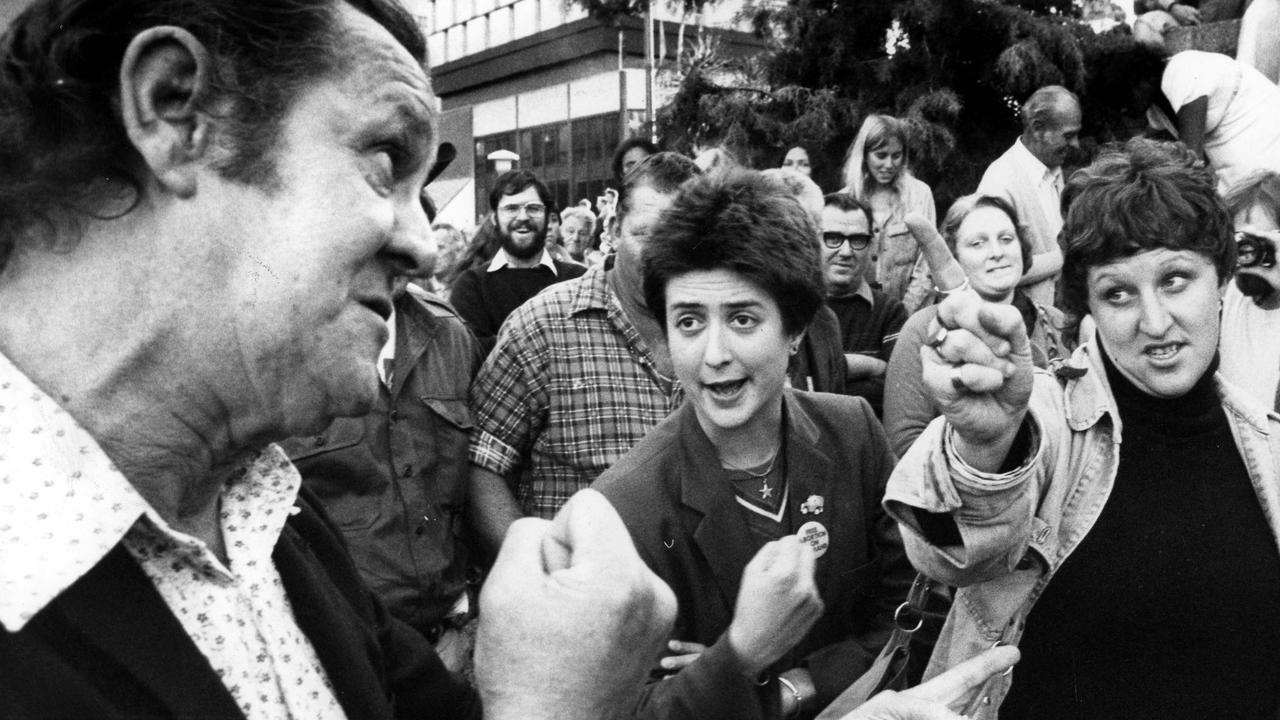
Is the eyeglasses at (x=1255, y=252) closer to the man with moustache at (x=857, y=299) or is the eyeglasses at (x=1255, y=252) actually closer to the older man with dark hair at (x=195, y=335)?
the man with moustache at (x=857, y=299)

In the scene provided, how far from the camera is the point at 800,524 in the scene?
9.34 feet

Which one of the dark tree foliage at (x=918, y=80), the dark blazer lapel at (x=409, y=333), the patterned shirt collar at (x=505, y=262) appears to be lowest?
the dark blazer lapel at (x=409, y=333)

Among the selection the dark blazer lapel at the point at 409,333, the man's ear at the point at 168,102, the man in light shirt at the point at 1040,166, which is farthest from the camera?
the man in light shirt at the point at 1040,166

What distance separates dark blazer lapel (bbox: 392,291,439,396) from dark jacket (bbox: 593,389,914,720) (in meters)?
0.94

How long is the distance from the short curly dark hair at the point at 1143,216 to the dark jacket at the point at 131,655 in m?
1.94

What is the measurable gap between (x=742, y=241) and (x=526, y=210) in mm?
3708

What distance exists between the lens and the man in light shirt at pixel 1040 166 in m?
5.76

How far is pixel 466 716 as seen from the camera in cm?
161

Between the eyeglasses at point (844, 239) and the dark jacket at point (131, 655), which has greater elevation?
the eyeglasses at point (844, 239)

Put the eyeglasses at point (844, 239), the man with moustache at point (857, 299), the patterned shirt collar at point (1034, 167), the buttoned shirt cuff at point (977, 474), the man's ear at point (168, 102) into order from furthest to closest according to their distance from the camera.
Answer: the patterned shirt collar at point (1034, 167) → the eyeglasses at point (844, 239) → the man with moustache at point (857, 299) → the buttoned shirt cuff at point (977, 474) → the man's ear at point (168, 102)

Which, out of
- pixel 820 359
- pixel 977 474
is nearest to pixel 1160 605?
pixel 977 474

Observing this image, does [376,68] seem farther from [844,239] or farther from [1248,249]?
[844,239]

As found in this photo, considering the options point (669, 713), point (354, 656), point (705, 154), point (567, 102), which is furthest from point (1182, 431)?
point (567, 102)

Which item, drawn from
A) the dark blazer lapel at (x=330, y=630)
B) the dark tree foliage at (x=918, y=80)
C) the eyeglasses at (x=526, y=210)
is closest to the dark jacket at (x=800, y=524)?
the dark blazer lapel at (x=330, y=630)
